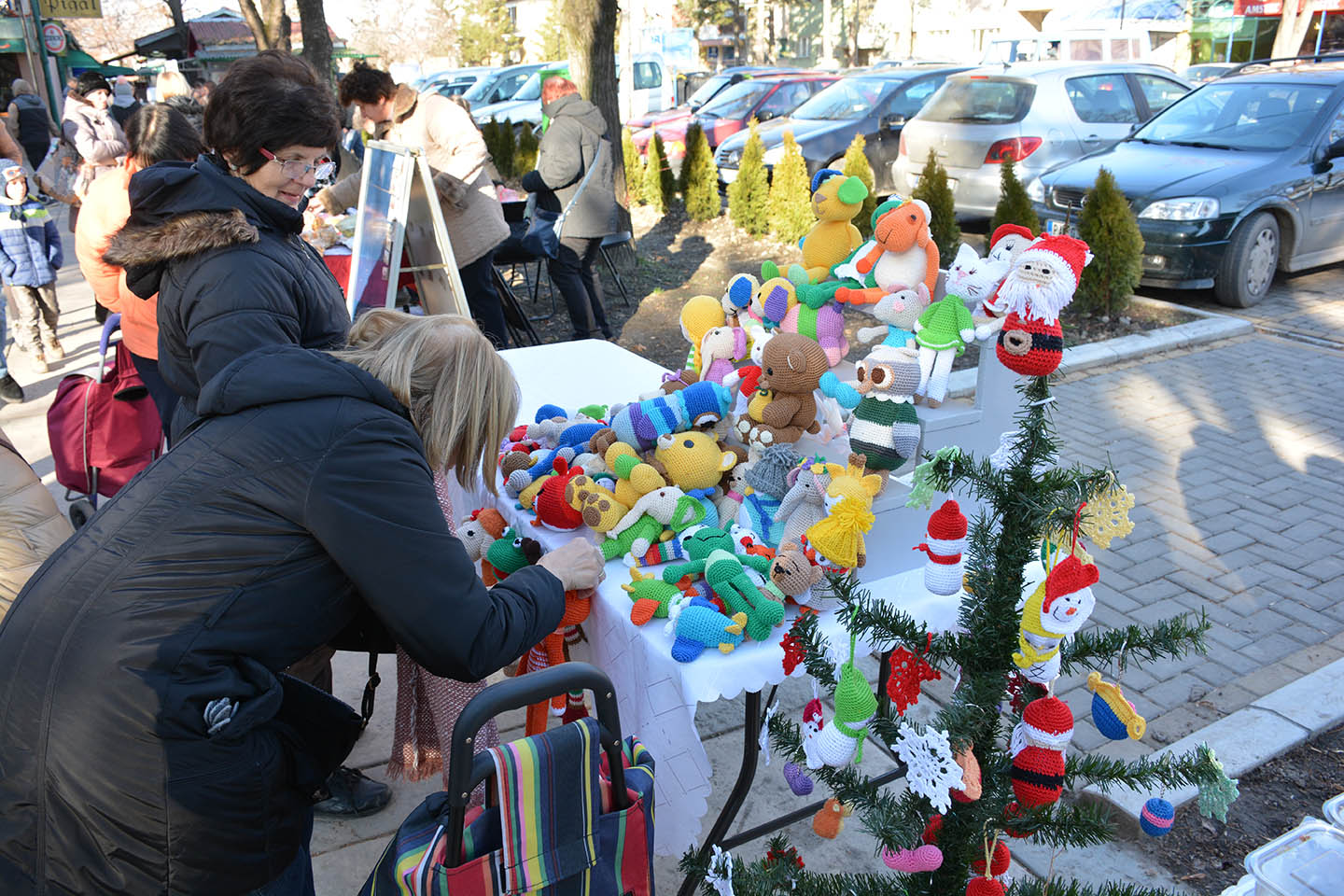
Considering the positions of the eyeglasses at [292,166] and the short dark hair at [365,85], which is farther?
the short dark hair at [365,85]

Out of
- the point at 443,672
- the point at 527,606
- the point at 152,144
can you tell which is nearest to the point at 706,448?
the point at 527,606

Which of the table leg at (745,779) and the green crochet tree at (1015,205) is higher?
the green crochet tree at (1015,205)

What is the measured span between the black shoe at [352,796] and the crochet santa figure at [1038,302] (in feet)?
7.65

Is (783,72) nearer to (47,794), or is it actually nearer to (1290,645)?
(1290,645)

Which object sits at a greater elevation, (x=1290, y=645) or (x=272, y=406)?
(x=272, y=406)

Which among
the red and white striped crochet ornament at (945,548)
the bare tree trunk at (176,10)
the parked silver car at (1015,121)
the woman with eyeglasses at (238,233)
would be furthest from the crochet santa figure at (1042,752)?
the bare tree trunk at (176,10)

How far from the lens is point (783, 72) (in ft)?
56.0

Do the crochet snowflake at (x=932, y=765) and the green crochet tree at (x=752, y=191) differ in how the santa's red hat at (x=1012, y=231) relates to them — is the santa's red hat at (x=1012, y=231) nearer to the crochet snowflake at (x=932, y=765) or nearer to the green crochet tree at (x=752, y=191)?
the crochet snowflake at (x=932, y=765)

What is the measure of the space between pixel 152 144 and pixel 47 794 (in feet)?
9.45

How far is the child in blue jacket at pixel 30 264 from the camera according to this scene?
6.16 m

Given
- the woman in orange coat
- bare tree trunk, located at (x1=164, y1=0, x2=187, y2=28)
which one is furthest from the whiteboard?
bare tree trunk, located at (x1=164, y1=0, x2=187, y2=28)

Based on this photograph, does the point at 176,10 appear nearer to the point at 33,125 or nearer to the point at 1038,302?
the point at 33,125

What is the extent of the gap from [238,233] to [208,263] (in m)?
0.10

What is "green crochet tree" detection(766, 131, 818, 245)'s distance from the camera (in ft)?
28.9
